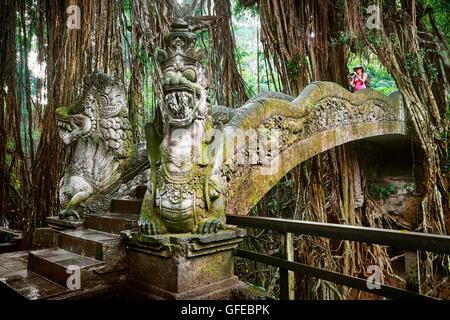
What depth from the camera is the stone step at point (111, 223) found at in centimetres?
262

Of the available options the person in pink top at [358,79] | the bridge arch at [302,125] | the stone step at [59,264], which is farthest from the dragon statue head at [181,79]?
the person in pink top at [358,79]

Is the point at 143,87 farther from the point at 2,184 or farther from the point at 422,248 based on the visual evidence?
the point at 422,248

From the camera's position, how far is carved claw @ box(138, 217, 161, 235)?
210 cm

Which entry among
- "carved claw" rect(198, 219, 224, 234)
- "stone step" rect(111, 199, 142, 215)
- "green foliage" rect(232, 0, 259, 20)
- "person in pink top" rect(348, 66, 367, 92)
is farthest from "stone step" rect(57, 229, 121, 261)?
→ "green foliage" rect(232, 0, 259, 20)

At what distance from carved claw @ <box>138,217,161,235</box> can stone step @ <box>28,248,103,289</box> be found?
42 cm

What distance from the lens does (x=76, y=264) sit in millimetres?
2246

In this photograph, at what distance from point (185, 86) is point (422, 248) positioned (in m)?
1.63

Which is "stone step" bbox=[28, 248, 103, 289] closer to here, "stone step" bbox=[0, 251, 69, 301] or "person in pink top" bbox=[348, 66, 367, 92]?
"stone step" bbox=[0, 251, 69, 301]

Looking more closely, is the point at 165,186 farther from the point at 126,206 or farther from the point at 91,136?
the point at 91,136

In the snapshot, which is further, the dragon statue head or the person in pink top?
the person in pink top

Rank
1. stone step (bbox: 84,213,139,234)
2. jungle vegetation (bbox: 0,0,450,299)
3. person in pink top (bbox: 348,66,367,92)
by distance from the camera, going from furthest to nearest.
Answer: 1. person in pink top (bbox: 348,66,367,92)
2. jungle vegetation (bbox: 0,0,450,299)
3. stone step (bbox: 84,213,139,234)

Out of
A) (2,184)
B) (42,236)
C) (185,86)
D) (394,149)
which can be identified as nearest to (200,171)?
(185,86)

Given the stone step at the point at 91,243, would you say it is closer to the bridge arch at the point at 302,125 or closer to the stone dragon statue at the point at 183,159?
the stone dragon statue at the point at 183,159

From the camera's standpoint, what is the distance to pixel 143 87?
4309 mm
